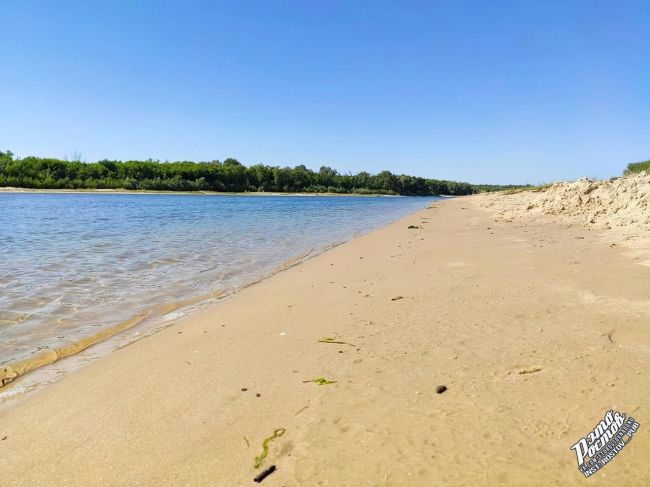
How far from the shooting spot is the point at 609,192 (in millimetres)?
11984

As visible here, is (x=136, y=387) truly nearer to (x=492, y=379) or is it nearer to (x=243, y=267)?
(x=492, y=379)

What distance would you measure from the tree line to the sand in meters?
62.1

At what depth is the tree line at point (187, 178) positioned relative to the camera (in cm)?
5556

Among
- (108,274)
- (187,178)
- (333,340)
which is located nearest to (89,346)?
(333,340)

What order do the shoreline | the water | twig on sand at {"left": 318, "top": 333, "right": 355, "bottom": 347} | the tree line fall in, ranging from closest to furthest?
the shoreline, twig on sand at {"left": 318, "top": 333, "right": 355, "bottom": 347}, the water, the tree line

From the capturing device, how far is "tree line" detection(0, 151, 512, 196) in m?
55.6

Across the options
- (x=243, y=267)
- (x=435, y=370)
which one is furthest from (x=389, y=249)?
(x=435, y=370)

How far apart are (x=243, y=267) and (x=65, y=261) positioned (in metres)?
3.44

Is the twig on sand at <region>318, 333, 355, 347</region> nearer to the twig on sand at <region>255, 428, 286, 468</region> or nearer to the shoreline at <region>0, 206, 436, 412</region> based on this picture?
the twig on sand at <region>255, 428, 286, 468</region>

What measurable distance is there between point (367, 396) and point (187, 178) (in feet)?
248

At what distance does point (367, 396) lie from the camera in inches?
88.7

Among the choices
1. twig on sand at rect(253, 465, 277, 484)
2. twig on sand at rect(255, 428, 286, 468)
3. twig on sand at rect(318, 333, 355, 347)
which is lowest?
twig on sand at rect(318, 333, 355, 347)

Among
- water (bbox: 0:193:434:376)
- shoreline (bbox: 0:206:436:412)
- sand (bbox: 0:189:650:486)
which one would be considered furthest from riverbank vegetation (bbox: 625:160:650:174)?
shoreline (bbox: 0:206:436:412)

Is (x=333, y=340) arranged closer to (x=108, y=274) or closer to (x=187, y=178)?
(x=108, y=274)
